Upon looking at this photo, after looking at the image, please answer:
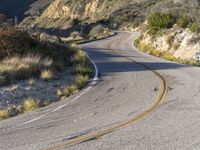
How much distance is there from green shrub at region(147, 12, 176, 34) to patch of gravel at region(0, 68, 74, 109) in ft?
82.2

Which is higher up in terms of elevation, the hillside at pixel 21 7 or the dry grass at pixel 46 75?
the dry grass at pixel 46 75

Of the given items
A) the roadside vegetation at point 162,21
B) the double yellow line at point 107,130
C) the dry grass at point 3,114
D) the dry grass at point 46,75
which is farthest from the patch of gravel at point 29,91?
the roadside vegetation at point 162,21

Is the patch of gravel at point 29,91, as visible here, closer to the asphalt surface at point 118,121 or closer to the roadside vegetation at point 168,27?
the asphalt surface at point 118,121

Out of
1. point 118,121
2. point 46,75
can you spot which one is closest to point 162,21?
point 46,75

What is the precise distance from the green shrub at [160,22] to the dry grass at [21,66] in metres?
23.2

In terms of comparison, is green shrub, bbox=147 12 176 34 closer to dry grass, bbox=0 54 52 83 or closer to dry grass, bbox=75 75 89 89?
dry grass, bbox=0 54 52 83

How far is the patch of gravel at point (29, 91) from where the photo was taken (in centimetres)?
1556

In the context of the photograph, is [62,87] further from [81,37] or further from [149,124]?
[81,37]

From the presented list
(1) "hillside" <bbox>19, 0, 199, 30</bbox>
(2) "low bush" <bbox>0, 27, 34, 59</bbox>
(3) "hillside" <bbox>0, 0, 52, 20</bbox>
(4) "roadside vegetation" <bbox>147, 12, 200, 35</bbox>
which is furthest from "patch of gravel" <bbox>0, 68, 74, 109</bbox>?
(3) "hillside" <bbox>0, 0, 52, 20</bbox>

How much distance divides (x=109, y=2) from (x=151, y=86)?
340 ft

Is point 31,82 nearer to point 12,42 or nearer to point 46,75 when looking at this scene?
point 46,75

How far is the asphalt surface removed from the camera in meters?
9.45

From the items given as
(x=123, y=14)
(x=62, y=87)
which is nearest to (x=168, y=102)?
(x=62, y=87)

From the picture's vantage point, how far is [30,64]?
65.3ft
